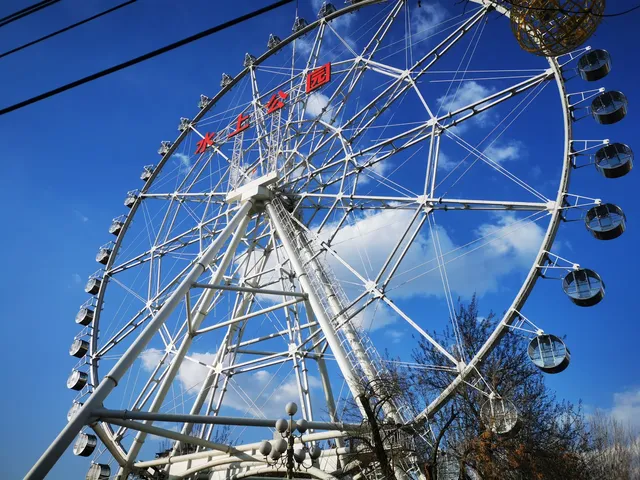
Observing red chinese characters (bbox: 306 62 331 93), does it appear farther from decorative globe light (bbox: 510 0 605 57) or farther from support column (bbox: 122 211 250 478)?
decorative globe light (bbox: 510 0 605 57)

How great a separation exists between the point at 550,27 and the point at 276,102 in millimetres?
15579

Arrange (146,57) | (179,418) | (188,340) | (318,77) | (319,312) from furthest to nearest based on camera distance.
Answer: (318,77)
(188,340)
(319,312)
(179,418)
(146,57)

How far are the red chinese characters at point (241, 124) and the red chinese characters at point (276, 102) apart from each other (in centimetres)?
128

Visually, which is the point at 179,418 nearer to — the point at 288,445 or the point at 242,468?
the point at 288,445

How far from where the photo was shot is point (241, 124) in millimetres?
23484

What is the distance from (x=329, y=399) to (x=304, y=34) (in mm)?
14235

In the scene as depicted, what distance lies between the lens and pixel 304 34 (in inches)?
890

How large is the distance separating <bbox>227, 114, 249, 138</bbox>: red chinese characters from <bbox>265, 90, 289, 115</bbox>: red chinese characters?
128cm

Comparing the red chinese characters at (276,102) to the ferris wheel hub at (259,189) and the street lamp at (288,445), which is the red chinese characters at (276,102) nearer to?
the ferris wheel hub at (259,189)

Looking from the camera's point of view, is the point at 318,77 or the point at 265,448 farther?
the point at 318,77

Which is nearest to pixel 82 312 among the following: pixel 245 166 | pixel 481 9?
pixel 245 166

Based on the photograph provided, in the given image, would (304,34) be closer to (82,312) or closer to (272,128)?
(272,128)

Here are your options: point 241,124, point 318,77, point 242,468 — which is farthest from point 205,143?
point 242,468

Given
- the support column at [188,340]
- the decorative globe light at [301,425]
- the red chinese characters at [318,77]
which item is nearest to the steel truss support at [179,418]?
the decorative globe light at [301,425]
